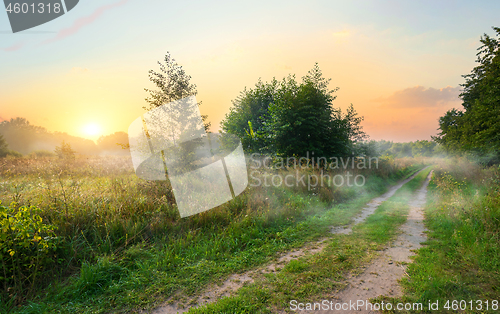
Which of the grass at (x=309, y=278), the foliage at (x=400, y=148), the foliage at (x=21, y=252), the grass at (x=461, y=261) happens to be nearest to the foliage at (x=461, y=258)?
the grass at (x=461, y=261)

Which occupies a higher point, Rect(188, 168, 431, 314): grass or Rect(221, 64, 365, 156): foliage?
Rect(221, 64, 365, 156): foliage

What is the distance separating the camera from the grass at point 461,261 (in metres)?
3.07

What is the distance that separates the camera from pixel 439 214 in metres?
7.12

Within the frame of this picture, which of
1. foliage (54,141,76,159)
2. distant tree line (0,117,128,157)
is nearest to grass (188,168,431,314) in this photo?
foliage (54,141,76,159)

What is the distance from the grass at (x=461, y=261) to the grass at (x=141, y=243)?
1.39 meters

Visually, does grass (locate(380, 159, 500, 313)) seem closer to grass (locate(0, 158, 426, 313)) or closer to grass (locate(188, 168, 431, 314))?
grass (locate(188, 168, 431, 314))

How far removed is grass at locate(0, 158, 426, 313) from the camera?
3.47 metres

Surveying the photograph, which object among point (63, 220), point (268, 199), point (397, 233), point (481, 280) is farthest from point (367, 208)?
point (63, 220)

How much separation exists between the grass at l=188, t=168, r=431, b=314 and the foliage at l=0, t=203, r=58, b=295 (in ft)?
9.95

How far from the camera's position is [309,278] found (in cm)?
374

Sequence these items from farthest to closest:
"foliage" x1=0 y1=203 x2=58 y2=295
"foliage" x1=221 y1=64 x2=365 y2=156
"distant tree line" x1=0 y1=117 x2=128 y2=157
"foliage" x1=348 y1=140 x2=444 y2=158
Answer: "distant tree line" x1=0 y1=117 x2=128 y2=157 → "foliage" x1=348 y1=140 x2=444 y2=158 → "foliage" x1=221 y1=64 x2=365 y2=156 → "foliage" x1=0 y1=203 x2=58 y2=295

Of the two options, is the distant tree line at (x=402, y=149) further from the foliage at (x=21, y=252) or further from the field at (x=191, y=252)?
the foliage at (x=21, y=252)

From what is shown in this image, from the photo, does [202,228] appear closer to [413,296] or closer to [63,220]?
[63,220]

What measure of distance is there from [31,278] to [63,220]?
1.36m
